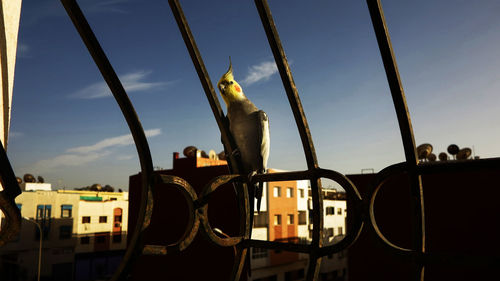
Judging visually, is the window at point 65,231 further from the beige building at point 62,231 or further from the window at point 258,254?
the window at point 258,254

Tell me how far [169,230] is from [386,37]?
546 inches

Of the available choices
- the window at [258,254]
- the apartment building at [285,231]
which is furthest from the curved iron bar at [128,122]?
the window at [258,254]

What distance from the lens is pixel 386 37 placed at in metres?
1.08

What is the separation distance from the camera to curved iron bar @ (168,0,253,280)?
148 cm

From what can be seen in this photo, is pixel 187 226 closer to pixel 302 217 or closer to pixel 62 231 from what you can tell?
pixel 302 217

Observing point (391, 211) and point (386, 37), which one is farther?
point (391, 211)

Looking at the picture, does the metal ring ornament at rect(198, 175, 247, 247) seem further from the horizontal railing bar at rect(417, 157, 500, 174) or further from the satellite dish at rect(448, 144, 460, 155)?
the satellite dish at rect(448, 144, 460, 155)

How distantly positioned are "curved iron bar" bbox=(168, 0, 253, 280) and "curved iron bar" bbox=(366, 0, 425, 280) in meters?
0.71

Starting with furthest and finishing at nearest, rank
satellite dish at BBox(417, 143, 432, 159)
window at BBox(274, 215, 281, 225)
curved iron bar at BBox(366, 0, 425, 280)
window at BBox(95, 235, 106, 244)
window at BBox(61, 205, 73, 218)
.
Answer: window at BBox(95, 235, 106, 244) < window at BBox(61, 205, 73, 218) < window at BBox(274, 215, 281, 225) < satellite dish at BBox(417, 143, 432, 159) < curved iron bar at BBox(366, 0, 425, 280)

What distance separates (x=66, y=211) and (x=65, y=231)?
41.6 inches

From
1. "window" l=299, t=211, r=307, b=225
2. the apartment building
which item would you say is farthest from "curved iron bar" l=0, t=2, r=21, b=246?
"window" l=299, t=211, r=307, b=225

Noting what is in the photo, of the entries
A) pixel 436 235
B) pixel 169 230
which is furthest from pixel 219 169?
pixel 436 235

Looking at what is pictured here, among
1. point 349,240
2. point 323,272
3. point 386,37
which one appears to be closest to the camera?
point 386,37

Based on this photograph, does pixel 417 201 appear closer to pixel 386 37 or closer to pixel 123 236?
pixel 386 37
